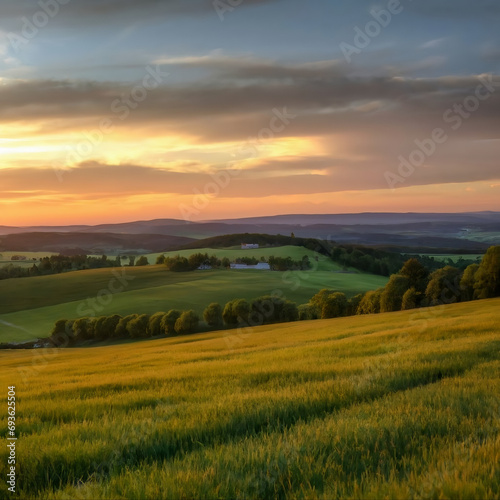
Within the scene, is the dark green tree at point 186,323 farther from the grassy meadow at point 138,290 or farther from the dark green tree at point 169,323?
the grassy meadow at point 138,290

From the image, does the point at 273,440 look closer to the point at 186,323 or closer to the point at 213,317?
the point at 186,323

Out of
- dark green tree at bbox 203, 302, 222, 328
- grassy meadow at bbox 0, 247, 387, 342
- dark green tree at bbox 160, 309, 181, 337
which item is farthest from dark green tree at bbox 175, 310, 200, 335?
grassy meadow at bbox 0, 247, 387, 342

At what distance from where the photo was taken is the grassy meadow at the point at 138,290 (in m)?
97.6

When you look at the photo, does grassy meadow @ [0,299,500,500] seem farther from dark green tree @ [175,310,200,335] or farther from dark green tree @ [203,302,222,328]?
dark green tree @ [203,302,222,328]

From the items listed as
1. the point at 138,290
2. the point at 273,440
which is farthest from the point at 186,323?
the point at 273,440

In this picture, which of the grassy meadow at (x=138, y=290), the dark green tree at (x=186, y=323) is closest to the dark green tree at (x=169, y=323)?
the dark green tree at (x=186, y=323)

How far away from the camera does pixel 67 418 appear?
7.28 m

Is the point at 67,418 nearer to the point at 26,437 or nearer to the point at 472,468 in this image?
the point at 26,437

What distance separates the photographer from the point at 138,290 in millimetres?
112750

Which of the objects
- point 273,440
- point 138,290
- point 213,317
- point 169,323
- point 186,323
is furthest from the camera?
point 138,290

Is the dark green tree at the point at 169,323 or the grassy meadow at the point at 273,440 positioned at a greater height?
the grassy meadow at the point at 273,440

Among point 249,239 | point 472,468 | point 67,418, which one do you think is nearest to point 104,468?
point 67,418

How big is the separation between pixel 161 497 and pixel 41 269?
155m

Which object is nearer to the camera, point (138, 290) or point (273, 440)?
point (273, 440)
